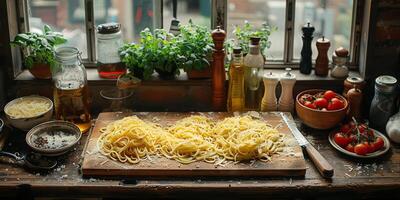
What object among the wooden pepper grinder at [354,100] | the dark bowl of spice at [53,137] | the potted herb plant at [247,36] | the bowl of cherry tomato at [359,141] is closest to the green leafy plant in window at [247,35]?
the potted herb plant at [247,36]

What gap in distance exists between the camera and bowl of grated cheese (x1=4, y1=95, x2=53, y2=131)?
2613 millimetres

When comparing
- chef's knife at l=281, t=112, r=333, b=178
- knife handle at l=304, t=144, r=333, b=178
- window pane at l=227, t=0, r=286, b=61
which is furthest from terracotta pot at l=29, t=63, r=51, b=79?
knife handle at l=304, t=144, r=333, b=178

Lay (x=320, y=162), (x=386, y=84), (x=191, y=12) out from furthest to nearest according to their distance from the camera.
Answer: (x=191, y=12), (x=386, y=84), (x=320, y=162)

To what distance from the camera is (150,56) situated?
2.78 metres

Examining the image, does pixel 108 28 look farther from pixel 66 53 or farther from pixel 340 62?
pixel 340 62

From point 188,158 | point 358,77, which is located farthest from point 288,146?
point 358,77

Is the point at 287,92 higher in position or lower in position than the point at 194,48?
lower

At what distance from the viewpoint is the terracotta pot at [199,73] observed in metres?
2.84

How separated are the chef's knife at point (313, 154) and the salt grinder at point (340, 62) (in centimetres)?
37

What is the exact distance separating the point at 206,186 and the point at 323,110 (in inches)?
27.9

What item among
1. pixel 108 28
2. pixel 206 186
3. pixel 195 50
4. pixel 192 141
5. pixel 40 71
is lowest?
pixel 206 186

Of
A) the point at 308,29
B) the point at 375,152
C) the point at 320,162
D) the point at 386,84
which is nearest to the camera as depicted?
the point at 320,162

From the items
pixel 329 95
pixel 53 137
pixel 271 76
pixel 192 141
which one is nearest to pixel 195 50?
pixel 271 76

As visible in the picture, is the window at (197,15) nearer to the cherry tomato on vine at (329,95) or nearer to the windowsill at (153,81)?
the windowsill at (153,81)
